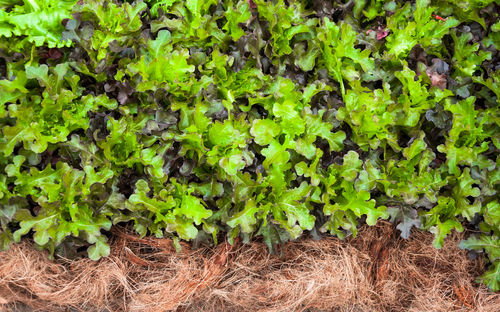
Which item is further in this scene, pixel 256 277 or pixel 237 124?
pixel 256 277

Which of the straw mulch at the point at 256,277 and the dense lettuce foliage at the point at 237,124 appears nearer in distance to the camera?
the dense lettuce foliage at the point at 237,124

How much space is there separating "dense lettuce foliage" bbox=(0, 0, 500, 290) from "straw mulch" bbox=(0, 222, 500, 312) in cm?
10

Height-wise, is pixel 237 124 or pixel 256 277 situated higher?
pixel 237 124

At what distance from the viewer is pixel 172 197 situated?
6.30 ft

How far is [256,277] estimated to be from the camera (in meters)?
2.10

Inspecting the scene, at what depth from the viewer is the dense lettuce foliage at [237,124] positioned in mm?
1899

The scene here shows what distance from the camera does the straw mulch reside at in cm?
203

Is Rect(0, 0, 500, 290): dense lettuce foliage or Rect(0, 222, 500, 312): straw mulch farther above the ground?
Rect(0, 0, 500, 290): dense lettuce foliage

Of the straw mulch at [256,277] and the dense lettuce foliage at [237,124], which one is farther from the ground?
the dense lettuce foliage at [237,124]

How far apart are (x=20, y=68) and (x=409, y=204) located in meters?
1.67

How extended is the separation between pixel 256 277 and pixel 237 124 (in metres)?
0.66

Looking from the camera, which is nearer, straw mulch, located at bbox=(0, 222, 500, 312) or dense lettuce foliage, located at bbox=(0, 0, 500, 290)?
dense lettuce foliage, located at bbox=(0, 0, 500, 290)

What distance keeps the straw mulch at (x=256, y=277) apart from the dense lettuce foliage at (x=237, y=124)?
0.10 meters

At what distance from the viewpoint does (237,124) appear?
76.4 inches
